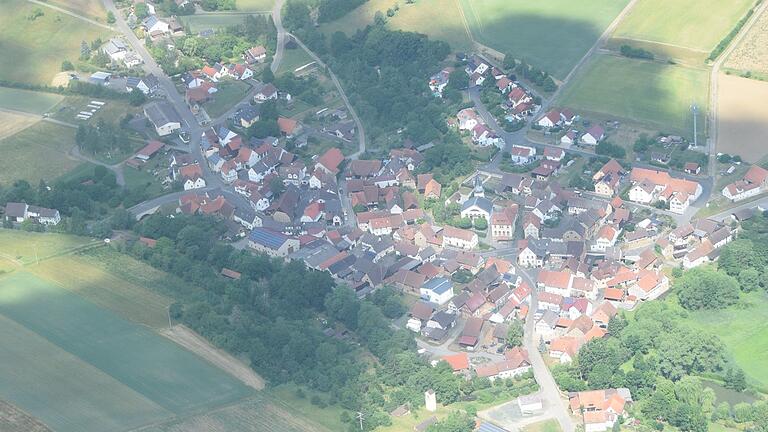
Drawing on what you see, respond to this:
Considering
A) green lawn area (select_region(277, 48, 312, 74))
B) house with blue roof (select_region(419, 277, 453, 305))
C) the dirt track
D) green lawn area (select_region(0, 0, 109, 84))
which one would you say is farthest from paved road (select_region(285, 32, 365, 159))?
the dirt track

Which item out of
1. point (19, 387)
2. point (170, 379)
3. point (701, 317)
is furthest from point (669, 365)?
point (19, 387)

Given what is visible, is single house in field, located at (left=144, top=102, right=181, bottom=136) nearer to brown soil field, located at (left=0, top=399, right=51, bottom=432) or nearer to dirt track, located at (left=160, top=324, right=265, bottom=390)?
dirt track, located at (left=160, top=324, right=265, bottom=390)

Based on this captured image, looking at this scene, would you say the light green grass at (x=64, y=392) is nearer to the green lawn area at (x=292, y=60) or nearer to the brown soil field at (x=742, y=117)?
the green lawn area at (x=292, y=60)

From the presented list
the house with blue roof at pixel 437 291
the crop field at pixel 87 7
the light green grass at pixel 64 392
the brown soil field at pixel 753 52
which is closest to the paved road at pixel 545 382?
the house with blue roof at pixel 437 291

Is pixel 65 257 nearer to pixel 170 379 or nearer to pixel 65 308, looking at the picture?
pixel 65 308

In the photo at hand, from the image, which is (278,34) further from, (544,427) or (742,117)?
(544,427)

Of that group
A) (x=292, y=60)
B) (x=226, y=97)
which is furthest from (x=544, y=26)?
(x=226, y=97)
